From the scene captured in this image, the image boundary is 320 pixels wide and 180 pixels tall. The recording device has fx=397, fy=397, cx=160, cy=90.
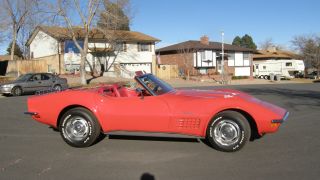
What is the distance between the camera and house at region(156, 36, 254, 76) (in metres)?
58.3

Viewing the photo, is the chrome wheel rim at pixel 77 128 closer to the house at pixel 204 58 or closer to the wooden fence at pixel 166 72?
the wooden fence at pixel 166 72

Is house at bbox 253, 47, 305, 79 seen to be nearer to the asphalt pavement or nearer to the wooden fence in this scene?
the wooden fence

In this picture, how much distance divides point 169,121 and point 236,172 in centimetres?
166

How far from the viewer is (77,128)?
6.97m

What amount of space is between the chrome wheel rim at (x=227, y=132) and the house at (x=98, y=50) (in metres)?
37.4

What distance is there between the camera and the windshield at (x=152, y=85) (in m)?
6.95

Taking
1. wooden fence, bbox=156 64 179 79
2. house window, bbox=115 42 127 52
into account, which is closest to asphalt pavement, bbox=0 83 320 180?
house window, bbox=115 42 127 52

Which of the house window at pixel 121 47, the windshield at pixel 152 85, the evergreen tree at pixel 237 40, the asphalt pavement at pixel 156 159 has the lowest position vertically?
the asphalt pavement at pixel 156 159

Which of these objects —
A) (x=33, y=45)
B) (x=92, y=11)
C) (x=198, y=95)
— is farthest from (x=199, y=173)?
(x=33, y=45)

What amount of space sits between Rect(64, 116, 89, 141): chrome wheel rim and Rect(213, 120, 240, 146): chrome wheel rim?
7.39ft

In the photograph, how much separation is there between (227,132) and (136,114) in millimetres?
1541

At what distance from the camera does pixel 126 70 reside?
49.7 m

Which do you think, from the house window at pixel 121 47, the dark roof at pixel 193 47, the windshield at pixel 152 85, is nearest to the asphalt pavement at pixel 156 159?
the windshield at pixel 152 85

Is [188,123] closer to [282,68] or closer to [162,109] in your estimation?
[162,109]
